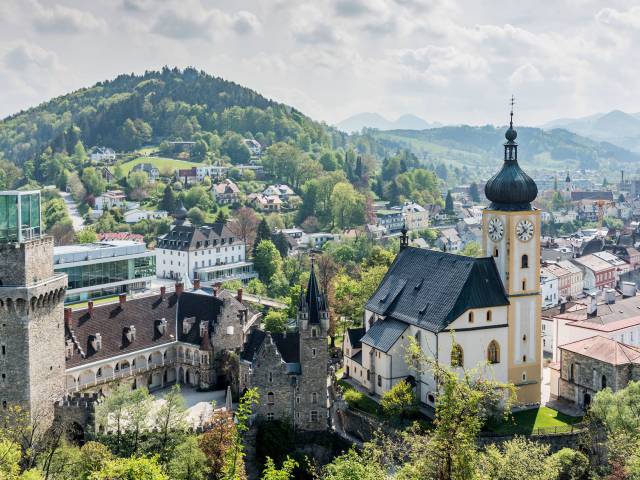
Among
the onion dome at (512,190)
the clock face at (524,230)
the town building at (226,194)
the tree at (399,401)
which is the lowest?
the tree at (399,401)

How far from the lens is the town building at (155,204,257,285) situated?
107 meters

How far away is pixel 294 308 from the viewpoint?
71.6 metres


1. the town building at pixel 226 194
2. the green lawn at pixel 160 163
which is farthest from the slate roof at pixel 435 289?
the green lawn at pixel 160 163

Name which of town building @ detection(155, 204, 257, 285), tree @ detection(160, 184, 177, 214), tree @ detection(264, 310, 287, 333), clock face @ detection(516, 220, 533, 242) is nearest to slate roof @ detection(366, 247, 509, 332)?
clock face @ detection(516, 220, 533, 242)

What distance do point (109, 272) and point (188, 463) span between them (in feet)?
170

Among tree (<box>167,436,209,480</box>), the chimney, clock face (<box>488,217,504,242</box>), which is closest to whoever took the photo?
tree (<box>167,436,209,480</box>)

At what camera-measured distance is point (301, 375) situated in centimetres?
5041

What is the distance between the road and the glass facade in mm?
45650

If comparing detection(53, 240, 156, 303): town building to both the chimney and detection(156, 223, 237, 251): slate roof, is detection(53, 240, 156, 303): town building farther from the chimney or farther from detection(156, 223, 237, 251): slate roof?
the chimney

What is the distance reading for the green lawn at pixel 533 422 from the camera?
163 ft

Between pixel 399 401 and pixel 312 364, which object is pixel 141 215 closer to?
pixel 312 364

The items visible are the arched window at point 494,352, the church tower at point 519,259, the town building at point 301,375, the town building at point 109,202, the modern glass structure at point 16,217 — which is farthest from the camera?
the town building at point 109,202

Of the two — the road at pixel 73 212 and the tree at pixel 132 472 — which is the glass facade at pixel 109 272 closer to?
the road at pixel 73 212

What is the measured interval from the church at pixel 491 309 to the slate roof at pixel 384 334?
94 mm
